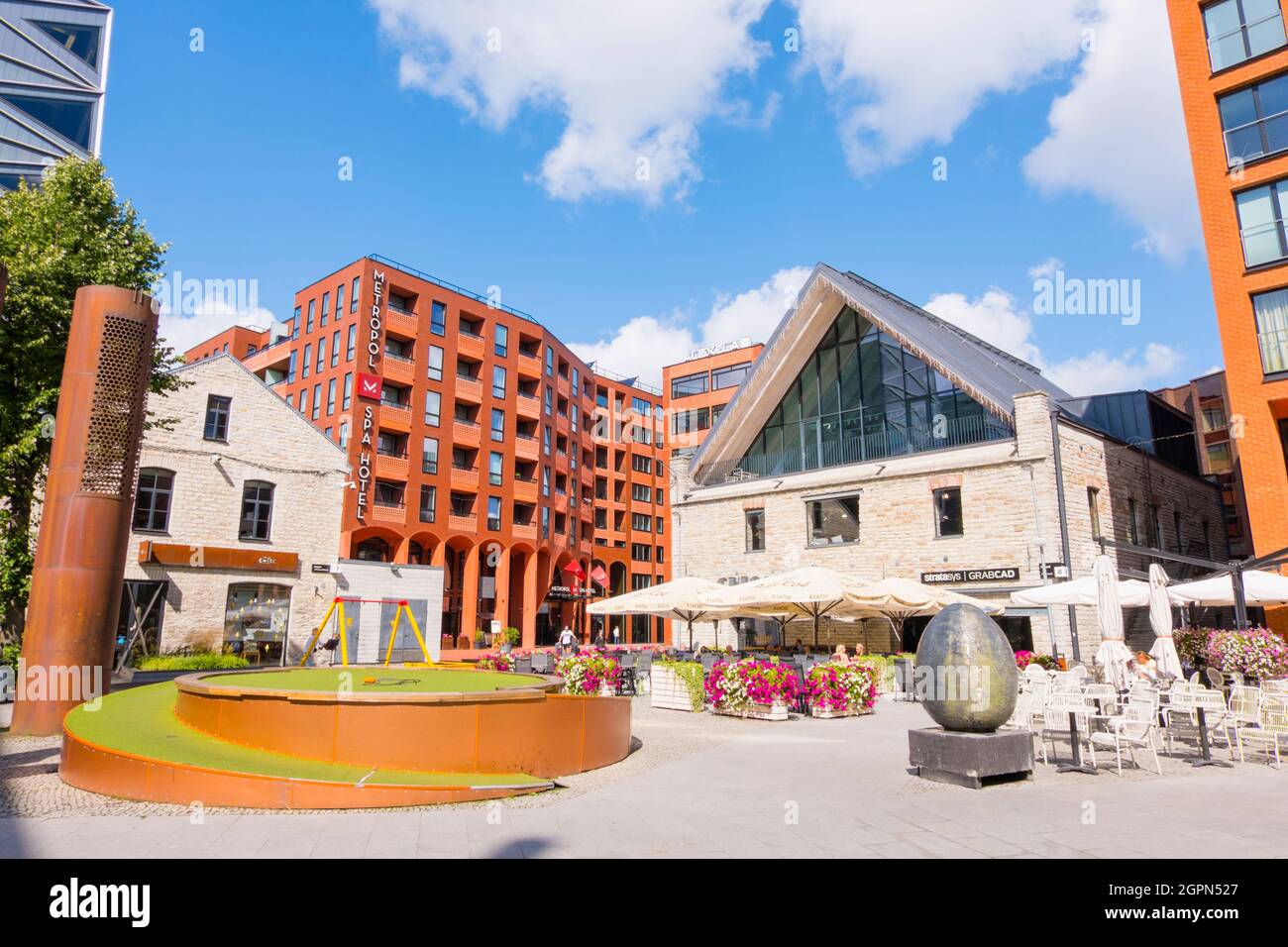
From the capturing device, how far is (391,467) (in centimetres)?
3975

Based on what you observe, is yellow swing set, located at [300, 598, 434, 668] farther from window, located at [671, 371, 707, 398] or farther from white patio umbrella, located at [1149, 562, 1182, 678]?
window, located at [671, 371, 707, 398]

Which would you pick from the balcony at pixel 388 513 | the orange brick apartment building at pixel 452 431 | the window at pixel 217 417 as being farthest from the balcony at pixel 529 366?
the window at pixel 217 417

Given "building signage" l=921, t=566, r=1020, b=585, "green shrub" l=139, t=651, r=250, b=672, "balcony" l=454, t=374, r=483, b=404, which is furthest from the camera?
"balcony" l=454, t=374, r=483, b=404

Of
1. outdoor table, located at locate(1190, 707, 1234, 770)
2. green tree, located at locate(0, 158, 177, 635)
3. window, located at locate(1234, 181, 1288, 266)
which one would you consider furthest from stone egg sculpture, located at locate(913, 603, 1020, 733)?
window, located at locate(1234, 181, 1288, 266)

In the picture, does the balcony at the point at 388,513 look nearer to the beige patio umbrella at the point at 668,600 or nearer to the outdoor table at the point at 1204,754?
the beige patio umbrella at the point at 668,600

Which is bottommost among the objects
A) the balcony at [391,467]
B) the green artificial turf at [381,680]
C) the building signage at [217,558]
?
the green artificial turf at [381,680]

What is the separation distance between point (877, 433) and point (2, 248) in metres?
24.0

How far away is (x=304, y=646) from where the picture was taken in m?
27.1

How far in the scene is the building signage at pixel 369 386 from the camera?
128ft

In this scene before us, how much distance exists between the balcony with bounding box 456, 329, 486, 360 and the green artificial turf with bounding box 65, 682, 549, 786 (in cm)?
3658

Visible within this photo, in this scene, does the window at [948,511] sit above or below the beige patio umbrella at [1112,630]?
above

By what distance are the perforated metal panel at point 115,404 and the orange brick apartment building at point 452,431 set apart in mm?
24229

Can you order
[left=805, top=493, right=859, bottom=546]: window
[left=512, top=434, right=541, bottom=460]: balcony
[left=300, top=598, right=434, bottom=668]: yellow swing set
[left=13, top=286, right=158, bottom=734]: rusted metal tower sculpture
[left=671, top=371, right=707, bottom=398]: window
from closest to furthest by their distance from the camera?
[left=13, top=286, right=158, bottom=734]: rusted metal tower sculpture
[left=300, top=598, right=434, bottom=668]: yellow swing set
[left=805, top=493, right=859, bottom=546]: window
[left=512, top=434, right=541, bottom=460]: balcony
[left=671, top=371, right=707, bottom=398]: window

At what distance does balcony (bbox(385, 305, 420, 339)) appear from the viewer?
4119 cm
